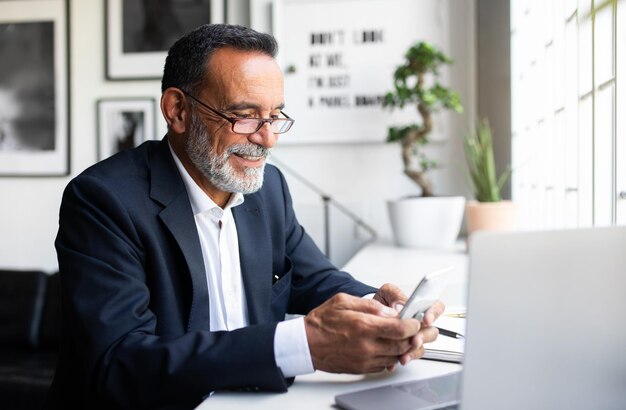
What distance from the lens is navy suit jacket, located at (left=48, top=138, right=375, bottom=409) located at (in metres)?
1.01

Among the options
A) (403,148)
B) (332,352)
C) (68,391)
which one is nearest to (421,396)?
(332,352)

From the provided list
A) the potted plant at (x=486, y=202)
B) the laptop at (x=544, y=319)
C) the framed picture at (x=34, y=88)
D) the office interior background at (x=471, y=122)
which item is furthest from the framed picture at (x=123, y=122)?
the laptop at (x=544, y=319)

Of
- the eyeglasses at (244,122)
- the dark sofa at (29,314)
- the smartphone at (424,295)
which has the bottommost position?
the dark sofa at (29,314)

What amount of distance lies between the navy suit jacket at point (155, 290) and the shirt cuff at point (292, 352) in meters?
0.01

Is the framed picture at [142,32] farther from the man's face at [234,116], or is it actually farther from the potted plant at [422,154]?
the man's face at [234,116]

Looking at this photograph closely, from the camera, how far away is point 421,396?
3.14 feet

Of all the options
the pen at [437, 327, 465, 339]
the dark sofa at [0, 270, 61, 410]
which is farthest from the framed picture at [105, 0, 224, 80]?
the pen at [437, 327, 465, 339]

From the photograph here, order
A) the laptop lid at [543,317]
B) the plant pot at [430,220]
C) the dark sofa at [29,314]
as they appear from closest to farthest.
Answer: the laptop lid at [543,317]
the plant pot at [430,220]
the dark sofa at [29,314]

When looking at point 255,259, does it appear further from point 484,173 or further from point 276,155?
point 276,155

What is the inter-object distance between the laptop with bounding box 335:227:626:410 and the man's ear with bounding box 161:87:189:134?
0.99 meters

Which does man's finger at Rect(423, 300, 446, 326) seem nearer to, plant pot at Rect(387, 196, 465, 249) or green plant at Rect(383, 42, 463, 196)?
plant pot at Rect(387, 196, 465, 249)

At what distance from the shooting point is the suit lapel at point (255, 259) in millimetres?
1492

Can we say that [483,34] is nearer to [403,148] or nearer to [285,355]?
[403,148]

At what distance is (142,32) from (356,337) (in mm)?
2614
